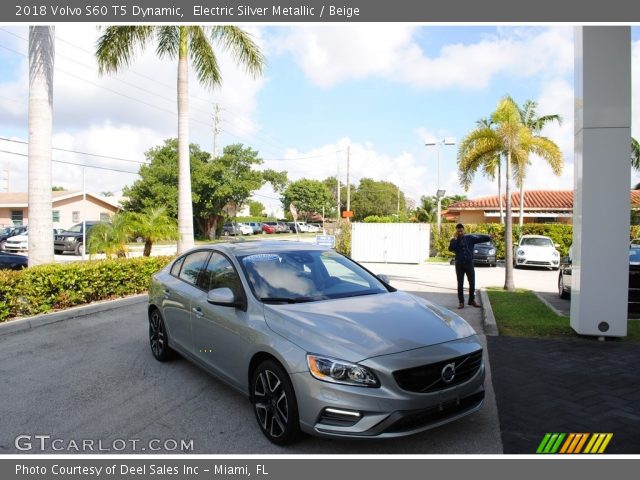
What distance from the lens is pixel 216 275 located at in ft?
16.1

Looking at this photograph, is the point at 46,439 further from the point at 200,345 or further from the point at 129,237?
the point at 129,237

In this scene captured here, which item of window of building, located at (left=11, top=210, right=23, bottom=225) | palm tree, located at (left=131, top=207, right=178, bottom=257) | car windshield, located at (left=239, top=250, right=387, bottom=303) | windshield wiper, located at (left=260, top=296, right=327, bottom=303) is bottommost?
windshield wiper, located at (left=260, top=296, right=327, bottom=303)

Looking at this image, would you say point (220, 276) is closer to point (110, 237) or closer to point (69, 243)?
point (110, 237)

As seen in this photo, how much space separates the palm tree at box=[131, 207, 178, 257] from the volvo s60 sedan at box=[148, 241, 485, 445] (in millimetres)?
8368

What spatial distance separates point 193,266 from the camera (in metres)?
5.55

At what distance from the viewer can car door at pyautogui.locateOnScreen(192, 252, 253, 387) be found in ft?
13.6

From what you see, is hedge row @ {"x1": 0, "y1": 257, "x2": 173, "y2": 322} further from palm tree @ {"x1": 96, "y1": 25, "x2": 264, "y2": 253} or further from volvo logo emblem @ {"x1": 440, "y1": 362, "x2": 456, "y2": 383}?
volvo logo emblem @ {"x1": 440, "y1": 362, "x2": 456, "y2": 383}

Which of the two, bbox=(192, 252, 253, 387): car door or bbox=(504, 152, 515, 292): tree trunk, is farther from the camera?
bbox=(504, 152, 515, 292): tree trunk

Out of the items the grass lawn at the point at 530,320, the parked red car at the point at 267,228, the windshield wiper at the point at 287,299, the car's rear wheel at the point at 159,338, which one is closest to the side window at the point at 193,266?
the car's rear wheel at the point at 159,338

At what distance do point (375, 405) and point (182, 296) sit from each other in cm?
283

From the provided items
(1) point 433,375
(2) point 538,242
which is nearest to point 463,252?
(1) point 433,375

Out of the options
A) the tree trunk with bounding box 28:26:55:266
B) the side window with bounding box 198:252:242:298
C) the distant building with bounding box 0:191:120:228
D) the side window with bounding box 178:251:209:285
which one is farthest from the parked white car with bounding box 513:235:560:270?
the distant building with bounding box 0:191:120:228

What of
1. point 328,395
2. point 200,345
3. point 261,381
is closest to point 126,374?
point 200,345

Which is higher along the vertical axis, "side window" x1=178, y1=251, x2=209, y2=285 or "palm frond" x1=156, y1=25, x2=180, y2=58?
"palm frond" x1=156, y1=25, x2=180, y2=58
